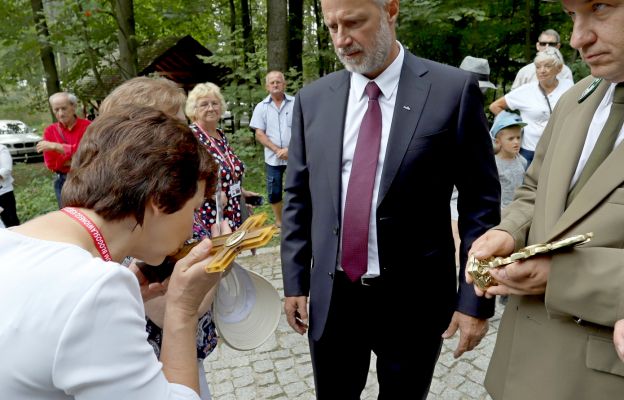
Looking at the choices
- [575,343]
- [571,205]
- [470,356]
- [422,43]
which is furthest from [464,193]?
[422,43]

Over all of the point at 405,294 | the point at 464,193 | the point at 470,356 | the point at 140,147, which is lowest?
the point at 470,356

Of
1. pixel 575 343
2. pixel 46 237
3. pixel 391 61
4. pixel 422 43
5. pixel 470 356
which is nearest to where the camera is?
pixel 46 237

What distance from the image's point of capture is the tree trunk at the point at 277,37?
9164 mm

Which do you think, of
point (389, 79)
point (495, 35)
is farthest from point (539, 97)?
point (495, 35)

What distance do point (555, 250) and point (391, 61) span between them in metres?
1.03

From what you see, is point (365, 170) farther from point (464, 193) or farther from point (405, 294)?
point (405, 294)

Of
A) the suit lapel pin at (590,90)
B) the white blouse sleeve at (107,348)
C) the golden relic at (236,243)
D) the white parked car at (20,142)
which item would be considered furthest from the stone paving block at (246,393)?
the white parked car at (20,142)

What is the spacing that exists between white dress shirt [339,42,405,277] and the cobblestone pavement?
5.07ft

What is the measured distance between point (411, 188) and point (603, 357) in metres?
0.83

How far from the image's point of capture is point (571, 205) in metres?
1.27

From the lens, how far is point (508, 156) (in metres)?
3.92

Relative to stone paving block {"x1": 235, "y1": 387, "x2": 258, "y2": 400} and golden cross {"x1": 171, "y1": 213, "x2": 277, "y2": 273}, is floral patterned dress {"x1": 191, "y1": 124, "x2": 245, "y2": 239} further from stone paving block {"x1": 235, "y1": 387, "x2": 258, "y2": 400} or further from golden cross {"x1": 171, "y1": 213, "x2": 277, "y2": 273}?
golden cross {"x1": 171, "y1": 213, "x2": 277, "y2": 273}

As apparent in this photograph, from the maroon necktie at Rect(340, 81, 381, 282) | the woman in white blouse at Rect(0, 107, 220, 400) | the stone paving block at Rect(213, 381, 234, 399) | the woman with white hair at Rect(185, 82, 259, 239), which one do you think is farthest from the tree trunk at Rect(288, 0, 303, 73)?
the woman in white blouse at Rect(0, 107, 220, 400)

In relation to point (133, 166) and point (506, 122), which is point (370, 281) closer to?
point (133, 166)
